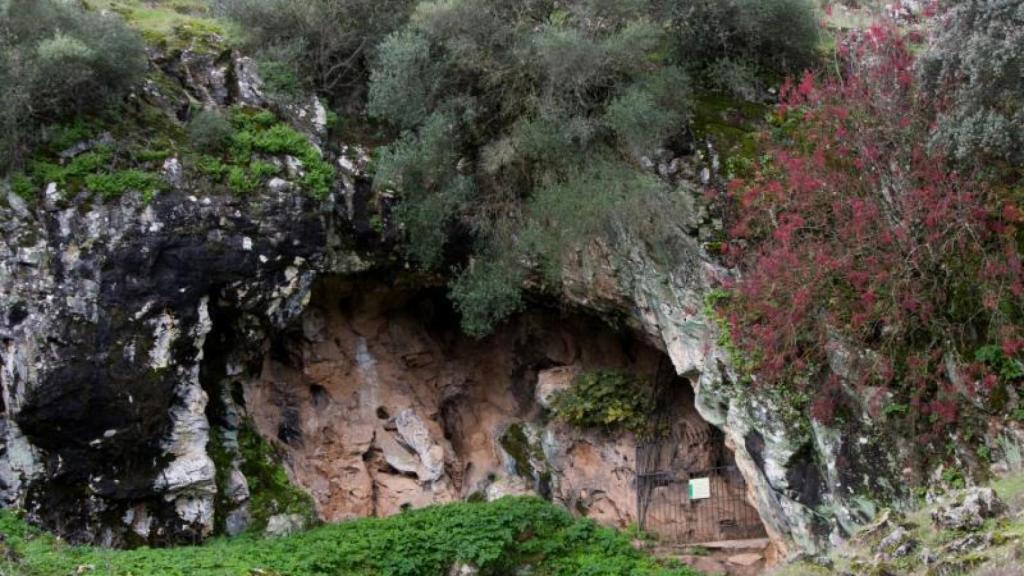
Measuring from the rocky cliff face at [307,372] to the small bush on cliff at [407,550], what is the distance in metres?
1.24

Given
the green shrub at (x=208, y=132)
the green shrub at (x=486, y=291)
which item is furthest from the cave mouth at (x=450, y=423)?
the green shrub at (x=208, y=132)

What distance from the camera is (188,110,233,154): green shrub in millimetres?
13125

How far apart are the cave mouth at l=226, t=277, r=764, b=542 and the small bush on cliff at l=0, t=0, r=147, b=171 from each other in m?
3.98

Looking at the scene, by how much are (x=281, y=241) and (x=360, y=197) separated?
5.00ft

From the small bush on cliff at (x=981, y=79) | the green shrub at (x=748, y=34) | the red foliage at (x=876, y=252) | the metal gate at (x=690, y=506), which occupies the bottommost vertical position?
the metal gate at (x=690, y=506)

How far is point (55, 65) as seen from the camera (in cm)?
1212

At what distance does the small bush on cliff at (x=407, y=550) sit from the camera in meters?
10.3

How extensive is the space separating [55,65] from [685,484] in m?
10.6

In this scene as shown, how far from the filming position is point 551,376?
15.6 metres

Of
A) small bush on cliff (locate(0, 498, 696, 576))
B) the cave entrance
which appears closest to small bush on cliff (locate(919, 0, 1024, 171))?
the cave entrance

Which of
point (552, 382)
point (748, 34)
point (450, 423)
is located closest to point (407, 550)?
point (552, 382)

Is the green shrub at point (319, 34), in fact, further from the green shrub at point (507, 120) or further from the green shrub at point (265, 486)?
the green shrub at point (265, 486)

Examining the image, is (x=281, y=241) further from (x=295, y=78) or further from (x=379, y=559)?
(x=379, y=559)

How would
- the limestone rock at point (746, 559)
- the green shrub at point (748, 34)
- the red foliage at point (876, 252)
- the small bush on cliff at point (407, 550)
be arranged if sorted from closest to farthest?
the small bush on cliff at point (407, 550) → the red foliage at point (876, 252) → the limestone rock at point (746, 559) → the green shrub at point (748, 34)
